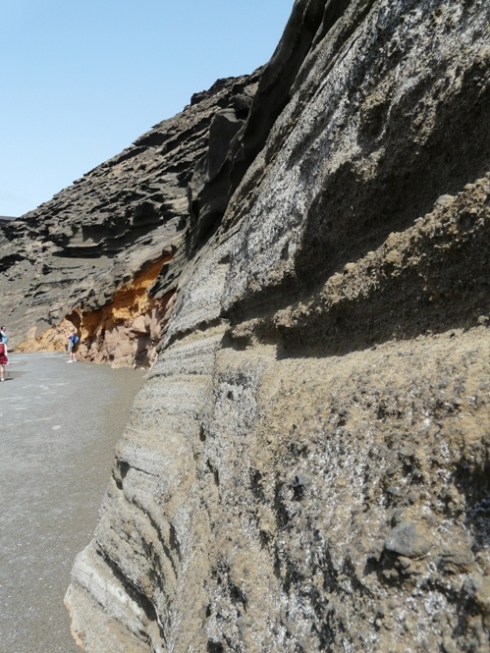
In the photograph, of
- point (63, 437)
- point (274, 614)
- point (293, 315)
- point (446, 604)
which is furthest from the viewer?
point (63, 437)

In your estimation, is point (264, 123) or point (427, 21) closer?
point (427, 21)

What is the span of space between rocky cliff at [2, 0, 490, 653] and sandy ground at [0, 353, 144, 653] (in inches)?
10.4

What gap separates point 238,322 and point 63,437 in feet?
14.5

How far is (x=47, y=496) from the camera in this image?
426 cm

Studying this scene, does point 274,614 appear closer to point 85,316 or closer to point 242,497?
point 242,497

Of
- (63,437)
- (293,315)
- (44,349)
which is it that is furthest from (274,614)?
(44,349)

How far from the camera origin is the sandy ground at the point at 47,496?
269 centimetres

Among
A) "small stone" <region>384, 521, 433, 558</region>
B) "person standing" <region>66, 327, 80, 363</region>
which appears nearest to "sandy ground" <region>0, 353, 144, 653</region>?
"small stone" <region>384, 521, 433, 558</region>

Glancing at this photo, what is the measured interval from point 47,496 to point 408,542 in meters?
4.07

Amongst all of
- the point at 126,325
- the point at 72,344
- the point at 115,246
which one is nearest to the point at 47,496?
the point at 126,325

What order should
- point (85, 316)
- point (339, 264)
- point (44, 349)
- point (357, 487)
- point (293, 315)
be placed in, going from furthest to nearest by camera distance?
point (44, 349) < point (85, 316) < point (293, 315) < point (339, 264) < point (357, 487)

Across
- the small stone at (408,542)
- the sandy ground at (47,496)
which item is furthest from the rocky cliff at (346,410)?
the sandy ground at (47,496)

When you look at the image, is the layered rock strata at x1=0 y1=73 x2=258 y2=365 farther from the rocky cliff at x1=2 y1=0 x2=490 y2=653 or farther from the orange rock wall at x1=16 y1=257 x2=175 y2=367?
the rocky cliff at x1=2 y1=0 x2=490 y2=653

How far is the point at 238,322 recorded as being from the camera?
8.61ft
